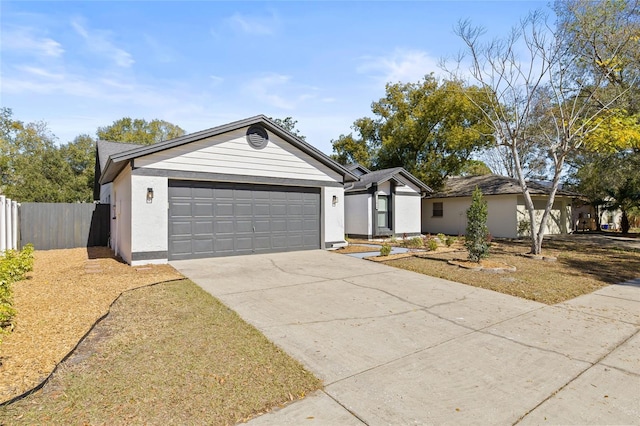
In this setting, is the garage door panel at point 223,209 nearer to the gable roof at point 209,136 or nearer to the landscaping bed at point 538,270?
the gable roof at point 209,136

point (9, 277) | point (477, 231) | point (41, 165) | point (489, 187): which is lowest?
point (9, 277)

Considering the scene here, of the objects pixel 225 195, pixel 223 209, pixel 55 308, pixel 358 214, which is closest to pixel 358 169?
pixel 358 214

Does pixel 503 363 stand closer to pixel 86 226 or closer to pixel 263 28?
pixel 263 28

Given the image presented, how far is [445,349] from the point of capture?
13.6ft

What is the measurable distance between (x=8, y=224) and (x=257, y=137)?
8.53 m

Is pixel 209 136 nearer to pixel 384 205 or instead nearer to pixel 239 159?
pixel 239 159

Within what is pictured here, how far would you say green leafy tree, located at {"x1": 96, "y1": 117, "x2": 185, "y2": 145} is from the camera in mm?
36125

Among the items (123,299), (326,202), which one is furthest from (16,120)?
(123,299)

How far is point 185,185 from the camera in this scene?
10250mm

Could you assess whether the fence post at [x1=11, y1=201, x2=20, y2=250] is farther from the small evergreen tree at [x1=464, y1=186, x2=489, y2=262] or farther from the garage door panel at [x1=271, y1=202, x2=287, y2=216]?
the small evergreen tree at [x1=464, y1=186, x2=489, y2=262]

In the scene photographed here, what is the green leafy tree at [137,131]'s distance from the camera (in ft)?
119

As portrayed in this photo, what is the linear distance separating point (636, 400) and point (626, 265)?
999 cm

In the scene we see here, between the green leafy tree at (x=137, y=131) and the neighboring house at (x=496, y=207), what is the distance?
2738cm

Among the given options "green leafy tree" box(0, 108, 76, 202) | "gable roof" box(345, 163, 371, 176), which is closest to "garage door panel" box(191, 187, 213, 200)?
"gable roof" box(345, 163, 371, 176)
